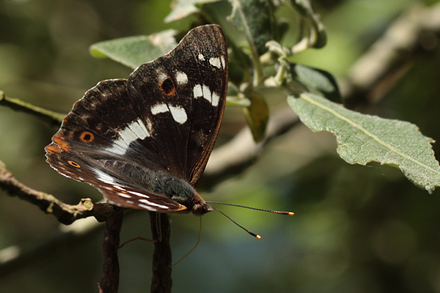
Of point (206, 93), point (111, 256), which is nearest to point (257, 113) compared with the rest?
point (206, 93)

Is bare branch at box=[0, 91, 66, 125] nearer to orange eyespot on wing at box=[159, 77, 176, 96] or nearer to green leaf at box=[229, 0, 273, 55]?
orange eyespot on wing at box=[159, 77, 176, 96]

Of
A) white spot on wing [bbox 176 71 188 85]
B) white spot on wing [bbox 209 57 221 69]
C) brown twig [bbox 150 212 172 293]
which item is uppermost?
white spot on wing [bbox 209 57 221 69]

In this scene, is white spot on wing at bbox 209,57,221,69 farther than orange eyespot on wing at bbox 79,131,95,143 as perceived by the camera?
No

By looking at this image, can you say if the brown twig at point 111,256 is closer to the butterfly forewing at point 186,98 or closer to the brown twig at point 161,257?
the brown twig at point 161,257

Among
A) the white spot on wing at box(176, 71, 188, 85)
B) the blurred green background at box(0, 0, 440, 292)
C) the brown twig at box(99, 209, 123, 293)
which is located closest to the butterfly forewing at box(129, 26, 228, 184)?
the white spot on wing at box(176, 71, 188, 85)

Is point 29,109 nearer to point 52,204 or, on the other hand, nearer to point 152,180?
point 152,180

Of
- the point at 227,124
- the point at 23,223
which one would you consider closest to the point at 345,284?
the point at 227,124
